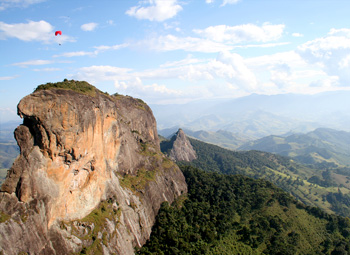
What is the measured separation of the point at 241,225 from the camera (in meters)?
64.2

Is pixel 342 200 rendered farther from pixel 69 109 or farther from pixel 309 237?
pixel 69 109

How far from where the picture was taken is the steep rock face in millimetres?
148750

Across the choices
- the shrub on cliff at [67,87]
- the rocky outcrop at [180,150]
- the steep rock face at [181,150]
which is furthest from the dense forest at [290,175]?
the shrub on cliff at [67,87]

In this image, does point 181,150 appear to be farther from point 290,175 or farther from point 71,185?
point 71,185

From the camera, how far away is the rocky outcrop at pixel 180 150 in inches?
5856

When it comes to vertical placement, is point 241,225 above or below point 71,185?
below

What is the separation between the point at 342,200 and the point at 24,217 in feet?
547

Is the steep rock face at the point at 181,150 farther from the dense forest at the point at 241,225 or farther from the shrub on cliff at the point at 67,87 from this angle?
the shrub on cliff at the point at 67,87

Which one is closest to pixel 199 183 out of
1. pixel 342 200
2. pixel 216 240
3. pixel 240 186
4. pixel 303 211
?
pixel 240 186

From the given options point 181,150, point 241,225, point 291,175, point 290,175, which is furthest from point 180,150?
point 241,225

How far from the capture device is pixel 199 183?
79312mm

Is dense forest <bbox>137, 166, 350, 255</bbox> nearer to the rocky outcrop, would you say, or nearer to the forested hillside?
the forested hillside

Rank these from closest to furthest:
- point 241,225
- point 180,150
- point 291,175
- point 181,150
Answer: point 241,225, point 180,150, point 181,150, point 291,175

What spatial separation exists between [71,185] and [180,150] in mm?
Answer: 117231
